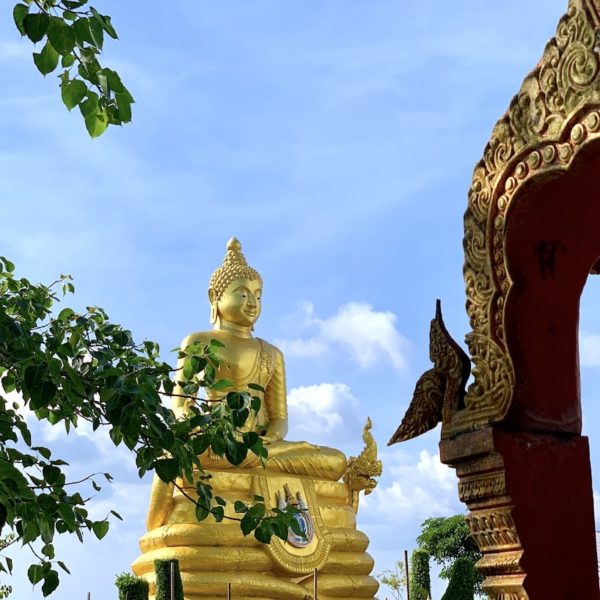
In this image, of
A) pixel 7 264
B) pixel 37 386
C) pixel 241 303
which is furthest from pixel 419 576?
pixel 37 386

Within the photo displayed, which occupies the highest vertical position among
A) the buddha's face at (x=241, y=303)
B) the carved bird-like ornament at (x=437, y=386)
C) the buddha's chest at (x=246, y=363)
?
the buddha's face at (x=241, y=303)

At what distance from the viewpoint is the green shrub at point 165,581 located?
14.3m

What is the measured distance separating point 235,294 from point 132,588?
4.88 meters

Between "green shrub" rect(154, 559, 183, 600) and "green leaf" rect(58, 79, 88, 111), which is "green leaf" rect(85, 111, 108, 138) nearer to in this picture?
"green leaf" rect(58, 79, 88, 111)

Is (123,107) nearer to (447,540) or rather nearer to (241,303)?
(241,303)

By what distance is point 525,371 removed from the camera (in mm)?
4914

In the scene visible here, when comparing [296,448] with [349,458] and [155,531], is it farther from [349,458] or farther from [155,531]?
[155,531]

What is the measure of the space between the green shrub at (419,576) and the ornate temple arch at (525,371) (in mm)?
13314

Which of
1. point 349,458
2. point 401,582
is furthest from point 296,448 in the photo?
point 401,582

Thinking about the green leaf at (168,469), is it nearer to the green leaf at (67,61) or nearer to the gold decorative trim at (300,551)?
the green leaf at (67,61)

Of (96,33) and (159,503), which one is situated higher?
(159,503)

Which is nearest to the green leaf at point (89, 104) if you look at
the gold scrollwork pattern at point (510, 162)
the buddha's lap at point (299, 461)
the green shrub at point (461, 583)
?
the gold scrollwork pattern at point (510, 162)

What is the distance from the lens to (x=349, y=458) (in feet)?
56.5

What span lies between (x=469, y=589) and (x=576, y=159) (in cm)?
1279
